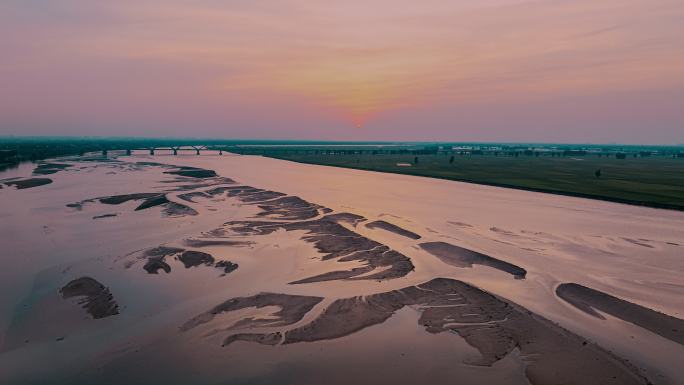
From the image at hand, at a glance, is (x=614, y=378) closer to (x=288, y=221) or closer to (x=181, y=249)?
(x=181, y=249)

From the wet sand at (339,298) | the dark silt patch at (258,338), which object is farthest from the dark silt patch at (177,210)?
the dark silt patch at (258,338)

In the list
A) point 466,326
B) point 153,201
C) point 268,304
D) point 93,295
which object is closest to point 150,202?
point 153,201

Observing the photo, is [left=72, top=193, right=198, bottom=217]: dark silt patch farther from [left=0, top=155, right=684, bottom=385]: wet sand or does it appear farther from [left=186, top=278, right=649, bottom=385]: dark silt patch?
[left=186, top=278, right=649, bottom=385]: dark silt patch

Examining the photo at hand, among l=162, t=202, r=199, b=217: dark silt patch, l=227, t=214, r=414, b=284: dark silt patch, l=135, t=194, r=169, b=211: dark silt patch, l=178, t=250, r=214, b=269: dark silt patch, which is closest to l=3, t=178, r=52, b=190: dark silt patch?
l=135, t=194, r=169, b=211: dark silt patch

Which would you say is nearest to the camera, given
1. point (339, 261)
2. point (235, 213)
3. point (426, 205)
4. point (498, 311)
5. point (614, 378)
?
point (614, 378)

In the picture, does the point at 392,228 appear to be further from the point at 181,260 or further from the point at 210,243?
the point at 181,260

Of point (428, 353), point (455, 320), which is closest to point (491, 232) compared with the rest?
point (455, 320)

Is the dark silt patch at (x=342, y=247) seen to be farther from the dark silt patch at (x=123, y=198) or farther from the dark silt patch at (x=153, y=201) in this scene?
Result: the dark silt patch at (x=123, y=198)
